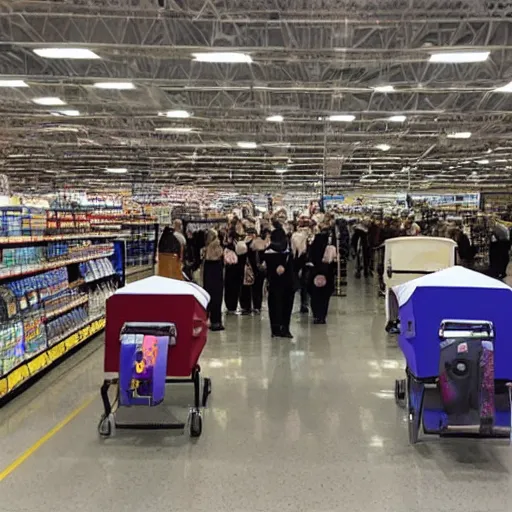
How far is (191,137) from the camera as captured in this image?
43.7 feet

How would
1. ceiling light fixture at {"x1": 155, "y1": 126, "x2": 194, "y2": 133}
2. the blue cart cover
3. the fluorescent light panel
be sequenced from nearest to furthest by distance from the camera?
the blue cart cover → the fluorescent light panel → ceiling light fixture at {"x1": 155, "y1": 126, "x2": 194, "y2": 133}

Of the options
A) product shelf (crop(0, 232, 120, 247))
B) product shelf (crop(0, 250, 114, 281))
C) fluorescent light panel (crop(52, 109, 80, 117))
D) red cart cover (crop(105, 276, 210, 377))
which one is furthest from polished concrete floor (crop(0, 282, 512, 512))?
fluorescent light panel (crop(52, 109, 80, 117))

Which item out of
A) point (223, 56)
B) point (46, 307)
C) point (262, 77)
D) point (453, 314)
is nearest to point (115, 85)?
point (262, 77)

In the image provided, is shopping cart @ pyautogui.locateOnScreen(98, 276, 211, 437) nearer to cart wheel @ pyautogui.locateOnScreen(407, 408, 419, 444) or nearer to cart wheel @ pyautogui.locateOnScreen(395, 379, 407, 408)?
cart wheel @ pyautogui.locateOnScreen(407, 408, 419, 444)

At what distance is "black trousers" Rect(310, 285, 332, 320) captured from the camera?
8930mm

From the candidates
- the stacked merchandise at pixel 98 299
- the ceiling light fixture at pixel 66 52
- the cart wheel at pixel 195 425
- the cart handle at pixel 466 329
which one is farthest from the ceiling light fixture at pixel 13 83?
the cart handle at pixel 466 329

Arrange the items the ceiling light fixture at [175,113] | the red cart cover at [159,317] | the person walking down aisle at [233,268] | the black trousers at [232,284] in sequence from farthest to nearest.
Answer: the ceiling light fixture at [175,113] < the black trousers at [232,284] < the person walking down aisle at [233,268] < the red cart cover at [159,317]

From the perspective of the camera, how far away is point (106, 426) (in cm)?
421

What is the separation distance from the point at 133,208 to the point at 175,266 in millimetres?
9310

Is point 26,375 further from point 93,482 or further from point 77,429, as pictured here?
point 93,482

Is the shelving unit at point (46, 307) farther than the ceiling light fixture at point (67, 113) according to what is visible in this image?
No

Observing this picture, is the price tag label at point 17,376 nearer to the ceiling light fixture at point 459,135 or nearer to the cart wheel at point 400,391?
the cart wheel at point 400,391

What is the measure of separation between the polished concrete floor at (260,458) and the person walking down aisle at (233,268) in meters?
3.31

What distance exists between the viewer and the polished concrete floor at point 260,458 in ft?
10.7
